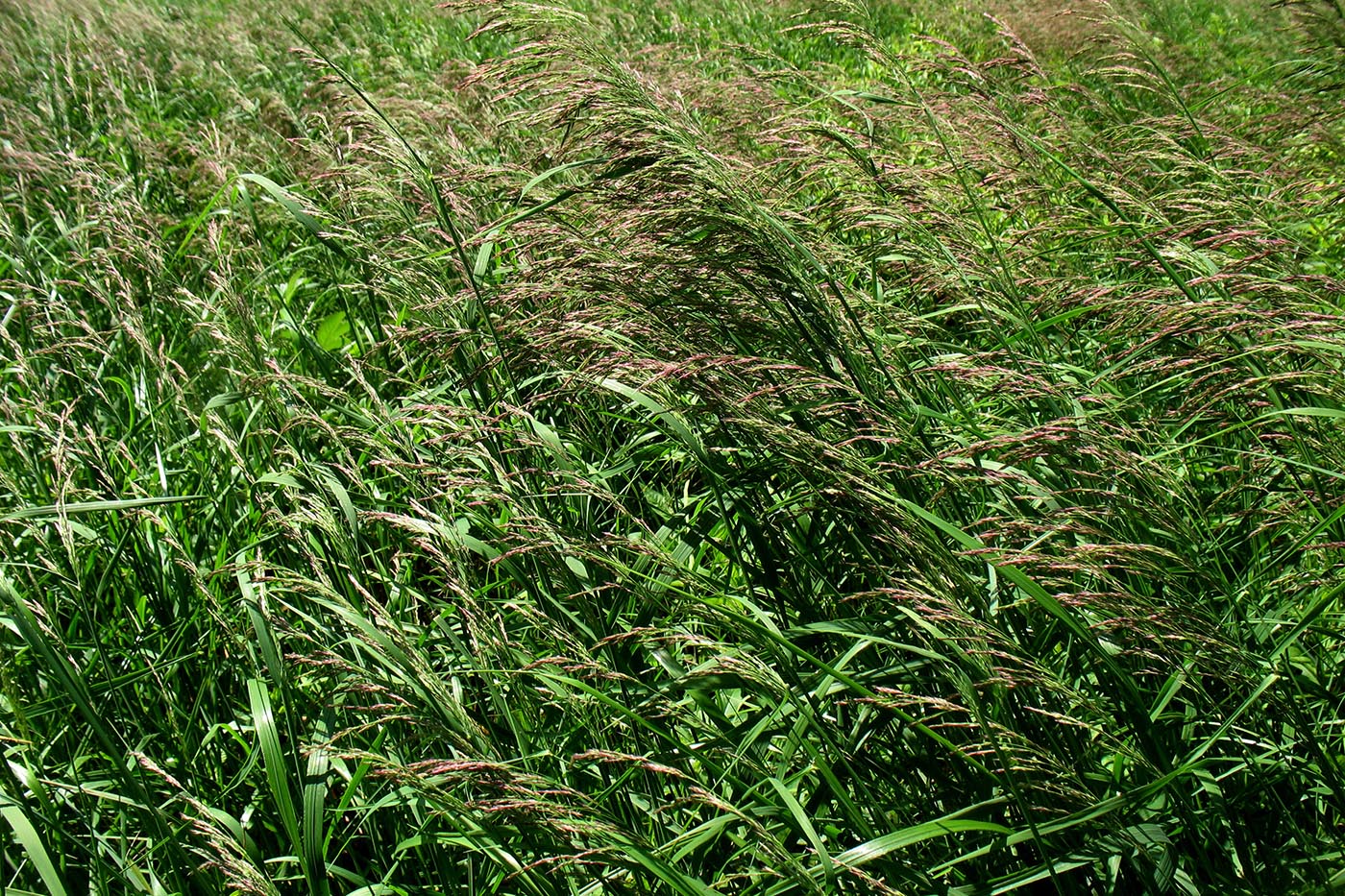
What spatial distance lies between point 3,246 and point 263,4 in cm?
442

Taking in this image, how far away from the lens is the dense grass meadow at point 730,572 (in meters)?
1.53

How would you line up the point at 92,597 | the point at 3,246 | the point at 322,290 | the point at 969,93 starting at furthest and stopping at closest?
1. the point at 3,246
2. the point at 322,290
3. the point at 969,93
4. the point at 92,597

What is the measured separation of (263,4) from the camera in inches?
318

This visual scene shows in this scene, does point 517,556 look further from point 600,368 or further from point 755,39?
point 755,39

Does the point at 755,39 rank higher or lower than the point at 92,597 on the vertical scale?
higher

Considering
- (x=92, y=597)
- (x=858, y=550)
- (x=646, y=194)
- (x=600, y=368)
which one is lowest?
(x=92, y=597)

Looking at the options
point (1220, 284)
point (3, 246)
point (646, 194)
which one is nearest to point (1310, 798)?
point (1220, 284)

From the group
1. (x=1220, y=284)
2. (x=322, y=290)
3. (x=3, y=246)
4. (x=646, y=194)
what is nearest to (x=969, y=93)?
(x=1220, y=284)

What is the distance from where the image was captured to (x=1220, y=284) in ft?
6.86

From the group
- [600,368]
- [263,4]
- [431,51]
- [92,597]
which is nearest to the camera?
[600,368]

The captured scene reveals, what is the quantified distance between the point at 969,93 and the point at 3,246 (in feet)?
13.5

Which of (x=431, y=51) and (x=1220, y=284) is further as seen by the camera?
(x=431, y=51)

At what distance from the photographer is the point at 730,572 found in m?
2.33

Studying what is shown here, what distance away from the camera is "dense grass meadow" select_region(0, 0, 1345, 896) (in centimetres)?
153
